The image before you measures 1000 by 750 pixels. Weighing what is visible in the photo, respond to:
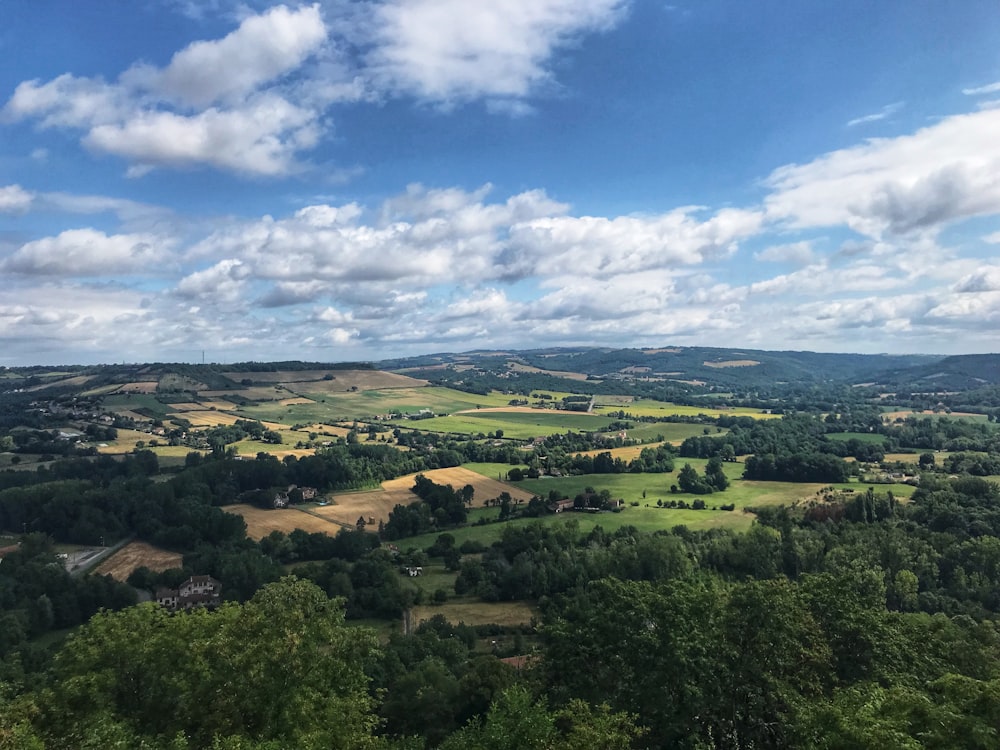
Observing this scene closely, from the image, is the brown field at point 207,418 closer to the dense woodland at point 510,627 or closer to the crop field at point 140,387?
the crop field at point 140,387

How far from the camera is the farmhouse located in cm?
6331

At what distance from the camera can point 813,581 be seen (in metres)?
29.7

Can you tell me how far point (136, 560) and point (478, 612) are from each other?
1749 inches

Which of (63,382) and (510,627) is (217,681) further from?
(63,382)

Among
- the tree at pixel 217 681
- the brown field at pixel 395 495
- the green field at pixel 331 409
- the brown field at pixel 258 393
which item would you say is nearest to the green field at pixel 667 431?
the brown field at pixel 395 495

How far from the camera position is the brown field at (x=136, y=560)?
68.9 m

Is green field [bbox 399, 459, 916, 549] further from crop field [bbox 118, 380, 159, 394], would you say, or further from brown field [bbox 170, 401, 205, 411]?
crop field [bbox 118, 380, 159, 394]

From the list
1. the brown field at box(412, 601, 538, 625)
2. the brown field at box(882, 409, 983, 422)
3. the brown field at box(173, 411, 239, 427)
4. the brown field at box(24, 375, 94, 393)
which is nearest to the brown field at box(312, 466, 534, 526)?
the brown field at box(412, 601, 538, 625)

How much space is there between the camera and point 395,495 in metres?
98.5

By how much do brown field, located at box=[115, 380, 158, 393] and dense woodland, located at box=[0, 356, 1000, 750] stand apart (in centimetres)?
7454

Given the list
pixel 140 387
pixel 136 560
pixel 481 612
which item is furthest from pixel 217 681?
pixel 140 387

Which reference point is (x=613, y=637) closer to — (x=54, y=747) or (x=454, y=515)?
(x=54, y=747)

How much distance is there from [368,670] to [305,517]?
5265cm

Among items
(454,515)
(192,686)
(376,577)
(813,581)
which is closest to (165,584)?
(376,577)
